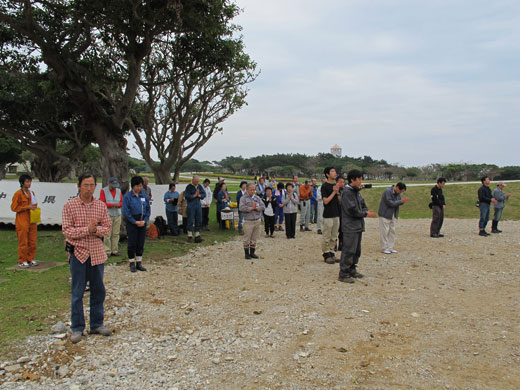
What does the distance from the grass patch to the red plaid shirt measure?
1.14 metres

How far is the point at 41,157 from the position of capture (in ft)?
75.4

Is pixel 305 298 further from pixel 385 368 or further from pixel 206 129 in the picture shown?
pixel 206 129

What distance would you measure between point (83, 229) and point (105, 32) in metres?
9.49

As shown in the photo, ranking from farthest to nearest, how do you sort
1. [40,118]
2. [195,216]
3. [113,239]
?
[40,118] → [195,216] → [113,239]

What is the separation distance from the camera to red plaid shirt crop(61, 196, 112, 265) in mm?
4324

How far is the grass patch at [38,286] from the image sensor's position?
462 cm

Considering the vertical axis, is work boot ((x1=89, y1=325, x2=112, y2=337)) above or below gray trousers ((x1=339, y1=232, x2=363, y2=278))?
below

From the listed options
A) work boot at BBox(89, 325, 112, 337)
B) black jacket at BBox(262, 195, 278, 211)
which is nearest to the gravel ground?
work boot at BBox(89, 325, 112, 337)

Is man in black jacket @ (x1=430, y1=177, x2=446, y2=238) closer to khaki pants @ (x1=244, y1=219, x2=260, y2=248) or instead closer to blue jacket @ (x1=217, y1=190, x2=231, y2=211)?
khaki pants @ (x1=244, y1=219, x2=260, y2=248)

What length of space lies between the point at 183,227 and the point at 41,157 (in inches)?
595

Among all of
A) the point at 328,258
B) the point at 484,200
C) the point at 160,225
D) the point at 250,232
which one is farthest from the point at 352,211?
the point at 484,200

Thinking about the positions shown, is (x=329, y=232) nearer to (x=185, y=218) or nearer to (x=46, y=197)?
(x=185, y=218)

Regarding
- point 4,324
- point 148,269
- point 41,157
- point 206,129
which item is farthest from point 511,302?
point 41,157

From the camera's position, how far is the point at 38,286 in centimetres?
637
